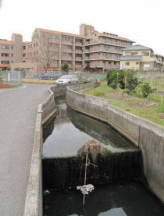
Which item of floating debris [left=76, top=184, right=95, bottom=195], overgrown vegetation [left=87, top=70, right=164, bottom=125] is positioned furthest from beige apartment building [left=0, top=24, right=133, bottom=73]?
floating debris [left=76, top=184, right=95, bottom=195]

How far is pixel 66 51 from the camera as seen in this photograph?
241 feet

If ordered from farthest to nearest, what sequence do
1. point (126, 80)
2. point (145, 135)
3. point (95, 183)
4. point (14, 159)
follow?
point (126, 80) < point (145, 135) < point (95, 183) < point (14, 159)

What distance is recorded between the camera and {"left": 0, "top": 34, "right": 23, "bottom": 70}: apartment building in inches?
2903

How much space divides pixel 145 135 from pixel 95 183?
3764 millimetres

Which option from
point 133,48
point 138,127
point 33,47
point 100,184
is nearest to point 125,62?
point 133,48

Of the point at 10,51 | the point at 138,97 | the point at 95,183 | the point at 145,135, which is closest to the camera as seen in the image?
the point at 95,183

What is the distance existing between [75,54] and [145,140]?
2682 inches

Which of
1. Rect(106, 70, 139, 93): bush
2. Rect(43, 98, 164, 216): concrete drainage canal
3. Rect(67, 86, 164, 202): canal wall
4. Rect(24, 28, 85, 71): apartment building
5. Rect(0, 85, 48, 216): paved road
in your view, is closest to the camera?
Rect(0, 85, 48, 216): paved road

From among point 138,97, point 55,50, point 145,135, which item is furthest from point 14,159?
point 55,50

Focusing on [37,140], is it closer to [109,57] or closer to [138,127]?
→ [138,127]

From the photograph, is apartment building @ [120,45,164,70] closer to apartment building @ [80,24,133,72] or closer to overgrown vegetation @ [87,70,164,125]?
apartment building @ [80,24,133,72]

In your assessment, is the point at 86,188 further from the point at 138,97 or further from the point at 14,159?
the point at 138,97

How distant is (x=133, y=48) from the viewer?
58156 millimetres

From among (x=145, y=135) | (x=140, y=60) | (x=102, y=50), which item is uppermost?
(x=102, y=50)
